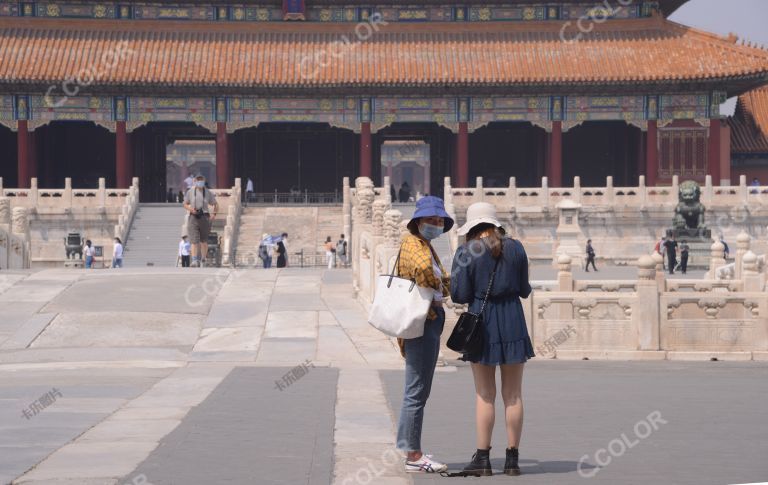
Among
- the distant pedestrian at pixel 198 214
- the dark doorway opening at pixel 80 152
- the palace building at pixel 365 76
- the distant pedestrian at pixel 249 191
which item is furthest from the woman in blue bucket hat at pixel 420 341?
the dark doorway opening at pixel 80 152

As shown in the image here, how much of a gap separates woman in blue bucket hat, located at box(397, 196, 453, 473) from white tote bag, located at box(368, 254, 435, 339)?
0.21ft

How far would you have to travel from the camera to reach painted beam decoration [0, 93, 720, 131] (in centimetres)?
4381

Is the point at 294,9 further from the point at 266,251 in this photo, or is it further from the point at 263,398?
the point at 263,398

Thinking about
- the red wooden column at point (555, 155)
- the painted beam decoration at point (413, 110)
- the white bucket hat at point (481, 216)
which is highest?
the painted beam decoration at point (413, 110)

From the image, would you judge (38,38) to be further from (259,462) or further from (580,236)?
(259,462)

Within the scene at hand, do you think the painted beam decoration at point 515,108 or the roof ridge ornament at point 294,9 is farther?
the roof ridge ornament at point 294,9

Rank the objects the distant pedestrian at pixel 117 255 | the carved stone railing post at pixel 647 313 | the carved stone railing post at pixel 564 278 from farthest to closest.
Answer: the distant pedestrian at pixel 117 255 < the carved stone railing post at pixel 564 278 < the carved stone railing post at pixel 647 313

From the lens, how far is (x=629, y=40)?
44781 mm

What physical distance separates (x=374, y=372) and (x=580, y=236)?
2480 cm

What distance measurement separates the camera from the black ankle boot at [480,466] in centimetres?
830

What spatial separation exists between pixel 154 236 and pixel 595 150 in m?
18.1

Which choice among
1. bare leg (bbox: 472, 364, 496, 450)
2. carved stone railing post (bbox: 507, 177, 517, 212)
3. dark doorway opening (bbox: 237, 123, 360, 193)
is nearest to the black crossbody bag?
bare leg (bbox: 472, 364, 496, 450)

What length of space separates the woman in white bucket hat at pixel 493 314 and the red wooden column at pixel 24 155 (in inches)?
1450

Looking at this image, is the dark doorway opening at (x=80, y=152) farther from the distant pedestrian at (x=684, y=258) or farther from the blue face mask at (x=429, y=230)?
the blue face mask at (x=429, y=230)
